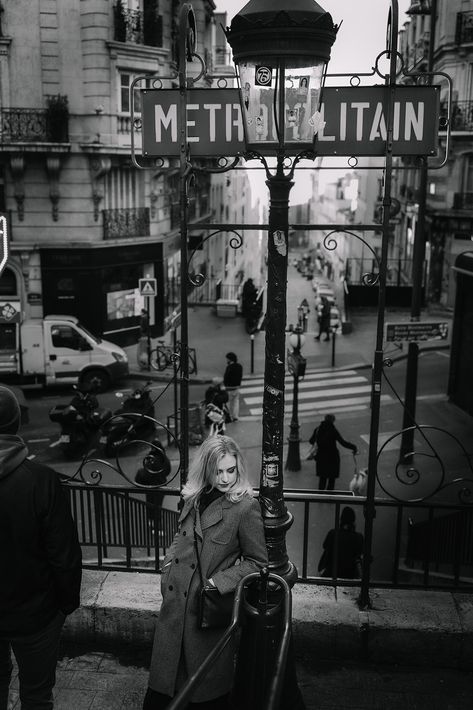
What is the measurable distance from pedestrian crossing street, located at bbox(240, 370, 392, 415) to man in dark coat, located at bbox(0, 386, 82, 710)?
14.8m

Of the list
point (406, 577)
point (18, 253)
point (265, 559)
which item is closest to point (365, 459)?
point (406, 577)

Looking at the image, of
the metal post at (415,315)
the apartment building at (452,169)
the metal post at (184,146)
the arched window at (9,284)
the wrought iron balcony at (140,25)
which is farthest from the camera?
the apartment building at (452,169)

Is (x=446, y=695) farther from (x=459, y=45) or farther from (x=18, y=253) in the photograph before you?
(x=459, y=45)

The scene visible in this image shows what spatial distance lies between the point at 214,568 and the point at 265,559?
0.90 ft

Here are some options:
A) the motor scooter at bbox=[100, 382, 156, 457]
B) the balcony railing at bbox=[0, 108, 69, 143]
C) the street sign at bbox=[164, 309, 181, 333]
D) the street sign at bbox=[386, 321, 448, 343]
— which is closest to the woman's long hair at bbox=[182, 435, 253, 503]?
the street sign at bbox=[386, 321, 448, 343]

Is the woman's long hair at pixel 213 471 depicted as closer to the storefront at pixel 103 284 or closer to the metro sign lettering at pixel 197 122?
the metro sign lettering at pixel 197 122

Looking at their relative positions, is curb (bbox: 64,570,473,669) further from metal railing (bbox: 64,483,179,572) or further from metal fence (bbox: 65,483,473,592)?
metal railing (bbox: 64,483,179,572)

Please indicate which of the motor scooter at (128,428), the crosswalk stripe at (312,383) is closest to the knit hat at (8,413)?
the motor scooter at (128,428)

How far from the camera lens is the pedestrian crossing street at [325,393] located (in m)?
18.8

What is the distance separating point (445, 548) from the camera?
26.9 feet

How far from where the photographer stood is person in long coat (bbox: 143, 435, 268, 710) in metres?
3.77

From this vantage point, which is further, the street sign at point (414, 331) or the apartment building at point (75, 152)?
the apartment building at point (75, 152)

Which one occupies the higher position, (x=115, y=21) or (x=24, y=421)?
(x=115, y=21)

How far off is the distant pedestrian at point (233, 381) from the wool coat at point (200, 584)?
42.1 feet
